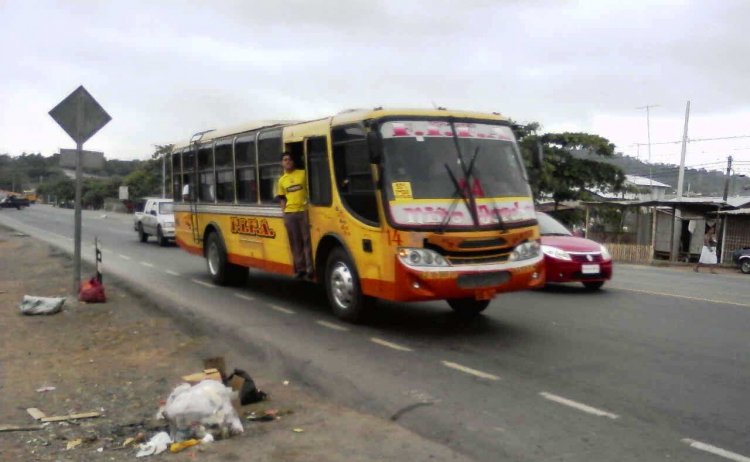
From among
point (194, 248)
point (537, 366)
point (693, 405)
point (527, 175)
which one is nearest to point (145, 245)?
point (194, 248)

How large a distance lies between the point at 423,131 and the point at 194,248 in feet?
24.2

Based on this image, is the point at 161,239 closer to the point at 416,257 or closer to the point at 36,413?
the point at 416,257

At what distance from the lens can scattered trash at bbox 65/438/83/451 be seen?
516cm

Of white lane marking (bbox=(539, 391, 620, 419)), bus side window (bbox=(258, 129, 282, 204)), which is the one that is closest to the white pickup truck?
bus side window (bbox=(258, 129, 282, 204))

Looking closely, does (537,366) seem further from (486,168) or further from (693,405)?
(486,168)

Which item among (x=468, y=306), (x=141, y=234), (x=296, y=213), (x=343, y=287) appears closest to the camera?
(x=343, y=287)

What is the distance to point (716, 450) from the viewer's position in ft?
16.2

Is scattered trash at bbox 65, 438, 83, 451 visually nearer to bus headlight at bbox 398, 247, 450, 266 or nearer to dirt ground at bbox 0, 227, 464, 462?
dirt ground at bbox 0, 227, 464, 462

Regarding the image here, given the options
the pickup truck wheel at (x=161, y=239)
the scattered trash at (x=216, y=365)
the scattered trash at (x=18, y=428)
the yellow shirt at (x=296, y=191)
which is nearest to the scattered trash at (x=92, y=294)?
the yellow shirt at (x=296, y=191)

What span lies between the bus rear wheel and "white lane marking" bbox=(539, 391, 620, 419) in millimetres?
8045

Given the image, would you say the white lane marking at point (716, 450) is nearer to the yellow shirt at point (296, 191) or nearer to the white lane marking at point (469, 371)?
the white lane marking at point (469, 371)

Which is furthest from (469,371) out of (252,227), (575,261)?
(575,261)

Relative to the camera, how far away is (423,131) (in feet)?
28.7

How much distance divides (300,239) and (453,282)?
290cm
